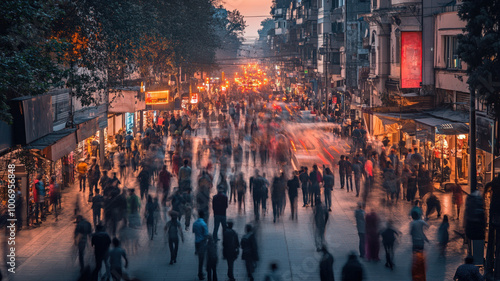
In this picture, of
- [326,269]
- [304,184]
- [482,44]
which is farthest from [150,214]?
[482,44]

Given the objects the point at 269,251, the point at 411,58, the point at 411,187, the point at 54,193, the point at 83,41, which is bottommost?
the point at 269,251

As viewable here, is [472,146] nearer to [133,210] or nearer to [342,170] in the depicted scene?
[342,170]

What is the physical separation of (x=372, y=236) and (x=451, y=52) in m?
17.1

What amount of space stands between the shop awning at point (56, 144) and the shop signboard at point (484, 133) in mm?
15112

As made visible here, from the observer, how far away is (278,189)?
1981 centimetres

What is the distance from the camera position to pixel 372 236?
14.9 meters

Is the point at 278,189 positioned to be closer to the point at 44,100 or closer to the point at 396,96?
the point at 44,100

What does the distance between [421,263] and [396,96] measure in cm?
2291

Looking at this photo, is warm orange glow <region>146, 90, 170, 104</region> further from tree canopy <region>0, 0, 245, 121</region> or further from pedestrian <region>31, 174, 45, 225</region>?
pedestrian <region>31, 174, 45, 225</region>

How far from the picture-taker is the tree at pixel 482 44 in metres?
16.8

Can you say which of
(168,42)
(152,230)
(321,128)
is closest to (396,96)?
(321,128)

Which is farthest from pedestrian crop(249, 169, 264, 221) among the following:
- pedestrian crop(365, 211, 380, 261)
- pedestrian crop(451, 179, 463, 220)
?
pedestrian crop(451, 179, 463, 220)

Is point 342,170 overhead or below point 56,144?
below

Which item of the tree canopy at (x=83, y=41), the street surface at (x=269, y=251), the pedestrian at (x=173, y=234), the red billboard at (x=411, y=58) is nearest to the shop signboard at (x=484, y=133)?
the street surface at (x=269, y=251)
